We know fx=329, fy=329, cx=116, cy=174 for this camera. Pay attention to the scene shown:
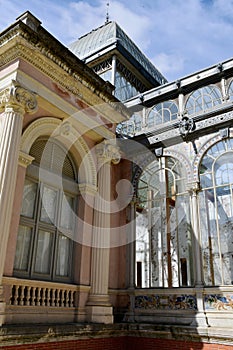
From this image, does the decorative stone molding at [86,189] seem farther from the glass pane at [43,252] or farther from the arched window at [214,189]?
the arched window at [214,189]

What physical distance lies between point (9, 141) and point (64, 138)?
191 cm

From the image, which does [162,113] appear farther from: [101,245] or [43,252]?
[43,252]

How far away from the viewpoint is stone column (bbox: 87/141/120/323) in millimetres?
7105

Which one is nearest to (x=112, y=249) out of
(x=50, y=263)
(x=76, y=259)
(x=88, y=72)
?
(x=76, y=259)

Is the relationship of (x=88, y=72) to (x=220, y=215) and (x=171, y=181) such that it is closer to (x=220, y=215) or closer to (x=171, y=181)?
(x=171, y=181)

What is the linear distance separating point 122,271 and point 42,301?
294 cm

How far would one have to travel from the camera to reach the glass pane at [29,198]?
22.1 feet

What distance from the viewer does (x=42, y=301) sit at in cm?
630

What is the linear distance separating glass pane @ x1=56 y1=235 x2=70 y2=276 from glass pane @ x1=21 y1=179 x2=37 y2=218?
98 centimetres

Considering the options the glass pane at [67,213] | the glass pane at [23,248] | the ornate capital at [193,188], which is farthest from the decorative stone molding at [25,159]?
the ornate capital at [193,188]

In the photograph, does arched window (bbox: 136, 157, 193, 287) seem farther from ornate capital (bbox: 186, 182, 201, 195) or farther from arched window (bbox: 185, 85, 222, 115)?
arched window (bbox: 185, 85, 222, 115)

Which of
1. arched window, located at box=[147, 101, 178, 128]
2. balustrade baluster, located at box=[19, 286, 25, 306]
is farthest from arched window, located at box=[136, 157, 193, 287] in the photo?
balustrade baluster, located at box=[19, 286, 25, 306]

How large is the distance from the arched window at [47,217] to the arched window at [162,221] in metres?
2.28

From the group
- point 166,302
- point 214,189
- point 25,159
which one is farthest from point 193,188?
point 25,159
